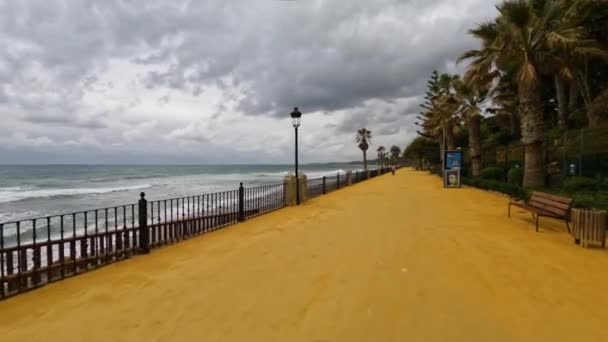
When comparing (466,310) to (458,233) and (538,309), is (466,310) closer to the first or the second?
(538,309)

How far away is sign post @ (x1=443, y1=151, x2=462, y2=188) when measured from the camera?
1862 centimetres

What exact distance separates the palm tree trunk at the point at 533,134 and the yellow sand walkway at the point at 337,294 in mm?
5647

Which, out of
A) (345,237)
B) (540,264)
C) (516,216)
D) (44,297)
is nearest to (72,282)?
(44,297)

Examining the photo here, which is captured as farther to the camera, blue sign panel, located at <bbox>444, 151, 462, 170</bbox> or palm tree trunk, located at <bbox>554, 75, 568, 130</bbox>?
palm tree trunk, located at <bbox>554, 75, 568, 130</bbox>

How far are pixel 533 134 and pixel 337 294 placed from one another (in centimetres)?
1087

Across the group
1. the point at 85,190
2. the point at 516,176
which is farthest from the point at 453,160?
the point at 85,190

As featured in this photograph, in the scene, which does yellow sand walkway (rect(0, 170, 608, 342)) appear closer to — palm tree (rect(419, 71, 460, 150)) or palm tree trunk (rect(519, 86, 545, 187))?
palm tree trunk (rect(519, 86, 545, 187))

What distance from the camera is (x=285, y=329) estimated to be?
2.91 m

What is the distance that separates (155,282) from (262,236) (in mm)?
2779

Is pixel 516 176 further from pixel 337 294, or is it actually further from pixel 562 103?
pixel 562 103

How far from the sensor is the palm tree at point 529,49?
10.1 m

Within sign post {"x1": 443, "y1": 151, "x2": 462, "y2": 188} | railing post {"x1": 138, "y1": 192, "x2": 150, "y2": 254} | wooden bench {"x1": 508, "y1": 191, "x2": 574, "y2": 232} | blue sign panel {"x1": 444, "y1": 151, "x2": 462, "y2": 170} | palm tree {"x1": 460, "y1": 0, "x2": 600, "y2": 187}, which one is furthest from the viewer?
blue sign panel {"x1": 444, "y1": 151, "x2": 462, "y2": 170}

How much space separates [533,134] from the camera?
10945mm

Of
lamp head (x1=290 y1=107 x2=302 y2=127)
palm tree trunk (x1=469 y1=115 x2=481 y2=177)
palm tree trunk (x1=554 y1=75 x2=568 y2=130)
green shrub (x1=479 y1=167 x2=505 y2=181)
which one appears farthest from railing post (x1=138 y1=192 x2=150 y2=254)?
palm tree trunk (x1=554 y1=75 x2=568 y2=130)
